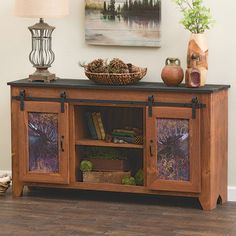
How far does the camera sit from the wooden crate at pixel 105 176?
5.20 metres

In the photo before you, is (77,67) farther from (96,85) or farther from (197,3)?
(197,3)

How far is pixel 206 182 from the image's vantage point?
16.0 feet

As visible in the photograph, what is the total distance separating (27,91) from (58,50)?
48 centimetres

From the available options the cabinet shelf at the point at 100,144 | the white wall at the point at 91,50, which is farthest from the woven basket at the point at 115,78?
the cabinet shelf at the point at 100,144

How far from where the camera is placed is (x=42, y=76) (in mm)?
5188

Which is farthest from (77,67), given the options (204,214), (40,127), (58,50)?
(204,214)

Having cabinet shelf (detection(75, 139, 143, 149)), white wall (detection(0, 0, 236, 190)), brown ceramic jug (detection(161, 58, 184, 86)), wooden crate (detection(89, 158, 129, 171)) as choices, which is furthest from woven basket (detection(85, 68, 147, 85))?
wooden crate (detection(89, 158, 129, 171))

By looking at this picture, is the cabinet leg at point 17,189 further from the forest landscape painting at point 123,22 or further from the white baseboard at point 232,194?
the white baseboard at point 232,194

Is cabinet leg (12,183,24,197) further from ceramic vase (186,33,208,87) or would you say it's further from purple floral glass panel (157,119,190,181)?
ceramic vase (186,33,208,87)

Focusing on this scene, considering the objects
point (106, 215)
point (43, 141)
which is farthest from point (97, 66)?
point (106, 215)

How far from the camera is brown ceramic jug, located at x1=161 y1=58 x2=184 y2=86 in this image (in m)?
4.94

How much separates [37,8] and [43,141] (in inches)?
35.6

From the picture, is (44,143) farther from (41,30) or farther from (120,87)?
(41,30)

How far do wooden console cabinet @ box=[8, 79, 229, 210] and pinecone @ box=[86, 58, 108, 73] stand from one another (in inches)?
4.5
